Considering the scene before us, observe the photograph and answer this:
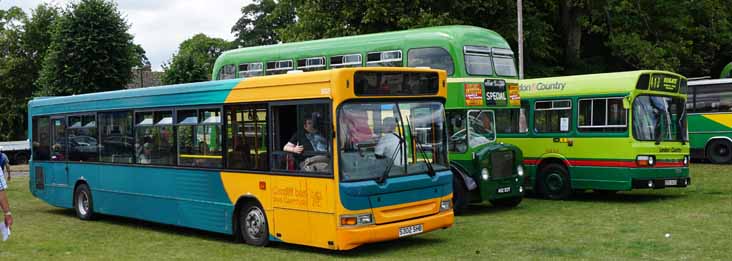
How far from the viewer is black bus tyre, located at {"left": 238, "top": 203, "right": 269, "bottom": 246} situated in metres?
12.5

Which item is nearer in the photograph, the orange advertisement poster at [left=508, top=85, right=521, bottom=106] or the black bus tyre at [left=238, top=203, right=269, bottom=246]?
the black bus tyre at [left=238, top=203, right=269, bottom=246]

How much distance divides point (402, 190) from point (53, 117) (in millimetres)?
9963

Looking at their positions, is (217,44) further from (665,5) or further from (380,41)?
(380,41)

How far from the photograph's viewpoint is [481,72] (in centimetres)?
1727

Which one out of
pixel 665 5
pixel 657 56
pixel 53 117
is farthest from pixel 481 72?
pixel 665 5

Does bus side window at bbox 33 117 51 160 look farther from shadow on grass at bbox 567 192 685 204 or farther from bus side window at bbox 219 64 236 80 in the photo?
shadow on grass at bbox 567 192 685 204

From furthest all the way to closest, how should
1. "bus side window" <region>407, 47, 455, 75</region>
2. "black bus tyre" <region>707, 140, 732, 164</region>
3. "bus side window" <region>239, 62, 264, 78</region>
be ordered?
1. "black bus tyre" <region>707, 140, 732, 164</region>
2. "bus side window" <region>239, 62, 264, 78</region>
3. "bus side window" <region>407, 47, 455, 75</region>

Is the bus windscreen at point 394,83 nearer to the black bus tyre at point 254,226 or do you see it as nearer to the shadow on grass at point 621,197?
the black bus tyre at point 254,226

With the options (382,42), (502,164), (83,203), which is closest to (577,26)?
(382,42)

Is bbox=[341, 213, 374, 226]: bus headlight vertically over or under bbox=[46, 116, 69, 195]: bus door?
under

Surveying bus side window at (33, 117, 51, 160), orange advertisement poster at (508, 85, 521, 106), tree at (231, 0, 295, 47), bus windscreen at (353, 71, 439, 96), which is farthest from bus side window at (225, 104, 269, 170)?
tree at (231, 0, 295, 47)

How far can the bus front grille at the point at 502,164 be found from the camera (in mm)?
16766

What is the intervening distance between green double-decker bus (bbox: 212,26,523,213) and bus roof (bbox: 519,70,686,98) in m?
1.09

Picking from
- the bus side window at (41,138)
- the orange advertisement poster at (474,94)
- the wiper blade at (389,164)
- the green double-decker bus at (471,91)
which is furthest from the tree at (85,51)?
the wiper blade at (389,164)
